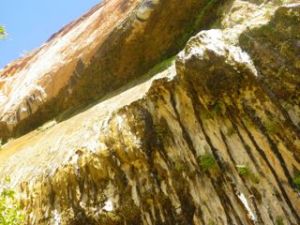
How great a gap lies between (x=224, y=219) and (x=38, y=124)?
13.6m

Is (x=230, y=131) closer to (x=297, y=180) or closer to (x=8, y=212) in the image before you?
(x=297, y=180)

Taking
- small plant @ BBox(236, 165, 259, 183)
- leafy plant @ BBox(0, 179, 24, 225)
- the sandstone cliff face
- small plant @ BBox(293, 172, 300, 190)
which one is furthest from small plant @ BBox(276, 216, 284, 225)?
leafy plant @ BBox(0, 179, 24, 225)

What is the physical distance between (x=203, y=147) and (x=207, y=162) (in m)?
0.39

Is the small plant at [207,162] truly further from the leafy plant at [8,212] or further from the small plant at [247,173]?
the leafy plant at [8,212]

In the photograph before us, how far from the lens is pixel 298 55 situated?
9.24m

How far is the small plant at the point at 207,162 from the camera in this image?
9.50m

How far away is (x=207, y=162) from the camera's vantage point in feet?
31.3

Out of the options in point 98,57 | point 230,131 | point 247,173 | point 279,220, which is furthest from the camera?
point 98,57

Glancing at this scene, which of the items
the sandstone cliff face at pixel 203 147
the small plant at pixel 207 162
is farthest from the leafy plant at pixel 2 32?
the small plant at pixel 207 162

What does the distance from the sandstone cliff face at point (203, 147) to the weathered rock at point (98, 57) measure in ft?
13.2

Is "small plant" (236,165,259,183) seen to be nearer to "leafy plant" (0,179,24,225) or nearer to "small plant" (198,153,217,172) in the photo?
"small plant" (198,153,217,172)

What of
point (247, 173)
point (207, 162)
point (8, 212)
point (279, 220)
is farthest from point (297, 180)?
point (8, 212)

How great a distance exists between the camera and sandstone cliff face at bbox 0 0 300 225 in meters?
8.95

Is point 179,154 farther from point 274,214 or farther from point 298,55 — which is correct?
point 298,55
